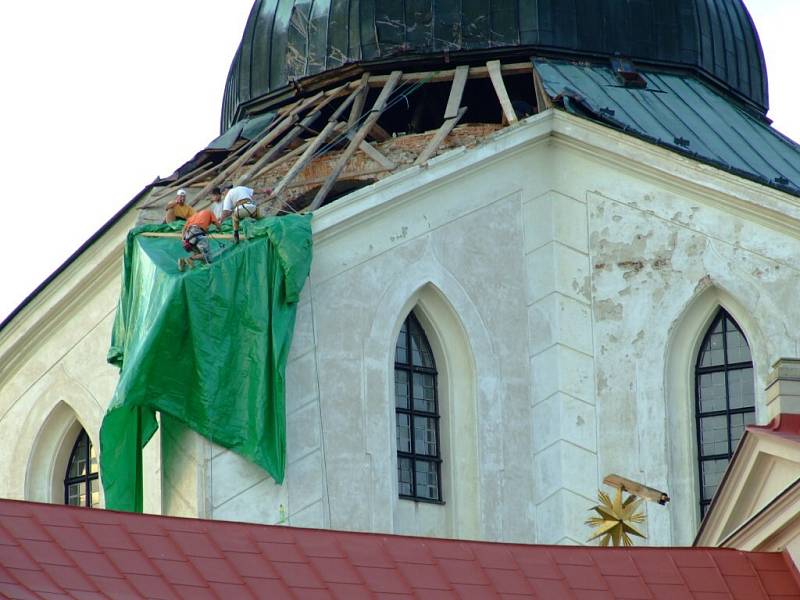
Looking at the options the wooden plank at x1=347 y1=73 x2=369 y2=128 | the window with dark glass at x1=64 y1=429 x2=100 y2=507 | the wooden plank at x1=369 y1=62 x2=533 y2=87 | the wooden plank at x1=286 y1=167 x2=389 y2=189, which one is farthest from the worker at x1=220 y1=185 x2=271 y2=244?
the window with dark glass at x1=64 y1=429 x2=100 y2=507

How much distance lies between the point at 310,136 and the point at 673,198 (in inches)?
235

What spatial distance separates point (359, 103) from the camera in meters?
41.3

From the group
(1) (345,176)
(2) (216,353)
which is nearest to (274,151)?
(1) (345,176)

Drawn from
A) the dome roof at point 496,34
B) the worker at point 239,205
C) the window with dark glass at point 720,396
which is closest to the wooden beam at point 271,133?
the dome roof at point 496,34

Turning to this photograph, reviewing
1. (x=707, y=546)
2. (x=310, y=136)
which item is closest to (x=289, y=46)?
(x=310, y=136)

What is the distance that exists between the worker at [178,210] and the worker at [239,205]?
97 cm

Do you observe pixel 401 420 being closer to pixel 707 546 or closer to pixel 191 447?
pixel 191 447

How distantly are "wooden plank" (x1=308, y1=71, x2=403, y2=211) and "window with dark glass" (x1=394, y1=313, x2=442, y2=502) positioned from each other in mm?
2149

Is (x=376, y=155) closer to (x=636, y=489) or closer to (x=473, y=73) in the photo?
(x=473, y=73)

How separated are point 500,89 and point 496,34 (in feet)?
5.19

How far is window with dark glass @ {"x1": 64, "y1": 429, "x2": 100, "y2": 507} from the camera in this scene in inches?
1607

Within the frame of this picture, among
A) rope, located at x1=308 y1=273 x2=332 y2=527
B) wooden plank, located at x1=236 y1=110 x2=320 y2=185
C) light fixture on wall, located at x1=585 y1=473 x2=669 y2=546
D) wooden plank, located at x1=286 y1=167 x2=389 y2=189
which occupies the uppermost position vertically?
wooden plank, located at x1=236 y1=110 x2=320 y2=185

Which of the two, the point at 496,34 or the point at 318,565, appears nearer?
the point at 318,565

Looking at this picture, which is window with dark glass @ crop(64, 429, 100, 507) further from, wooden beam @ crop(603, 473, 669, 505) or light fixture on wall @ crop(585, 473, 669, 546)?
wooden beam @ crop(603, 473, 669, 505)
